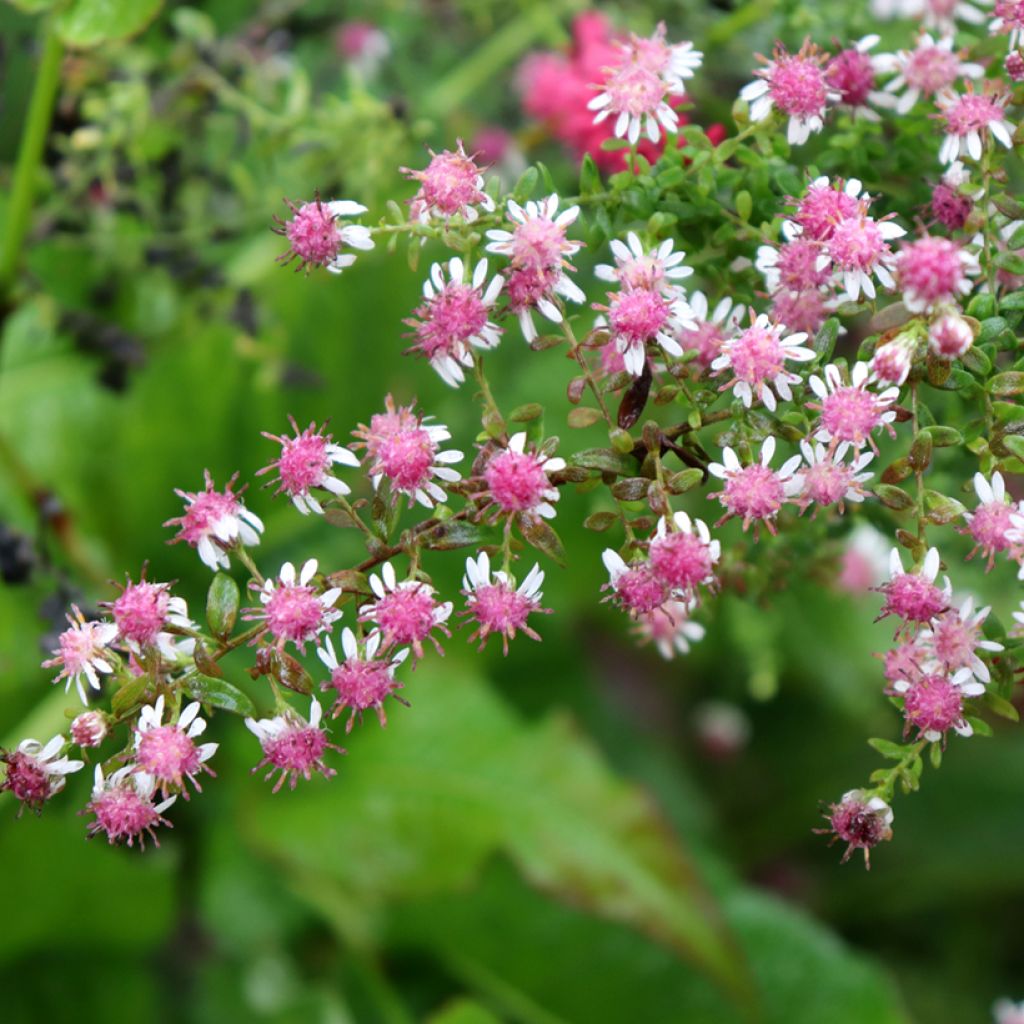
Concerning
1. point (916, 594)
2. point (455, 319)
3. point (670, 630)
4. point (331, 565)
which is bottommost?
point (331, 565)

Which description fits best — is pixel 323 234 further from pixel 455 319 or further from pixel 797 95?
pixel 797 95

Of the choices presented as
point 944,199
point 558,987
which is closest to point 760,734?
point 558,987

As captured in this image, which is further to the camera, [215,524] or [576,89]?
[576,89]

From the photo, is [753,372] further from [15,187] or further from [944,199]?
[15,187]

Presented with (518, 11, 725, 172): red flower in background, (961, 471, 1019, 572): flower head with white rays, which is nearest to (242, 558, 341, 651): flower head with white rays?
(961, 471, 1019, 572): flower head with white rays

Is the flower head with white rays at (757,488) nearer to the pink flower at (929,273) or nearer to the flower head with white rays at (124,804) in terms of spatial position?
the pink flower at (929,273)

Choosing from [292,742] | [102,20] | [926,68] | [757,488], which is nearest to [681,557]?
[757,488]
